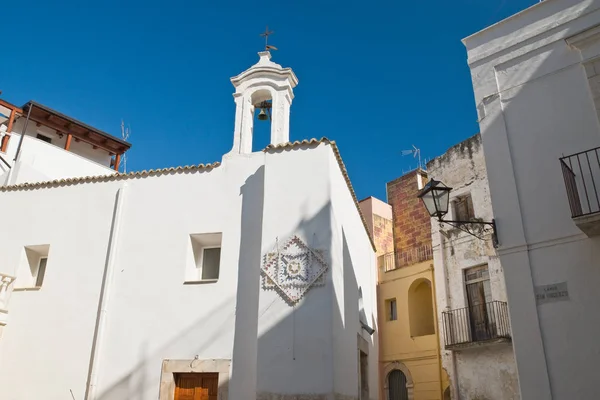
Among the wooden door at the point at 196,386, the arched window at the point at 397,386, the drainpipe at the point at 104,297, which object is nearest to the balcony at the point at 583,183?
the wooden door at the point at 196,386

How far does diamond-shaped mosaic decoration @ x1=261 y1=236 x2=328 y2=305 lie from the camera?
9867mm

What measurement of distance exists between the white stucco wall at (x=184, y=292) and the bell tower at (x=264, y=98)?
1.04 m

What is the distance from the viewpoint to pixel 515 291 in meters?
7.74

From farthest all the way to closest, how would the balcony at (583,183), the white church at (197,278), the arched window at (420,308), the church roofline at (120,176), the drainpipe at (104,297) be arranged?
the arched window at (420,308)
the church roofline at (120,176)
the drainpipe at (104,297)
the white church at (197,278)
the balcony at (583,183)

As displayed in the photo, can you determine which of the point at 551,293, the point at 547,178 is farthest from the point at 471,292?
the point at 551,293

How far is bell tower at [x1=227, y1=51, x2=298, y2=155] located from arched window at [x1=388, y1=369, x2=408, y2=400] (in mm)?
11571

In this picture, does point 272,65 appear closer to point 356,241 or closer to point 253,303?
point 356,241

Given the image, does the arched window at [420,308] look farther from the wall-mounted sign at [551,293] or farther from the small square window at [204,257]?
the wall-mounted sign at [551,293]

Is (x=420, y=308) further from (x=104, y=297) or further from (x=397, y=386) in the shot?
(x=104, y=297)

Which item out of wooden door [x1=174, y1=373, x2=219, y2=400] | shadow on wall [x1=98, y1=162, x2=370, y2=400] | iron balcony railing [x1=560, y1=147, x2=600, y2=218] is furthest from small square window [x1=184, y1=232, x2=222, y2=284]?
iron balcony railing [x1=560, y1=147, x2=600, y2=218]

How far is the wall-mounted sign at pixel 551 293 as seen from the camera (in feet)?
24.2

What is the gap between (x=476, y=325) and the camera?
55.5 feet

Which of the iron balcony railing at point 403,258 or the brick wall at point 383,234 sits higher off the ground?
the brick wall at point 383,234

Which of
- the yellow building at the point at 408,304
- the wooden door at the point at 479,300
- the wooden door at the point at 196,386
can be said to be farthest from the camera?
the yellow building at the point at 408,304
